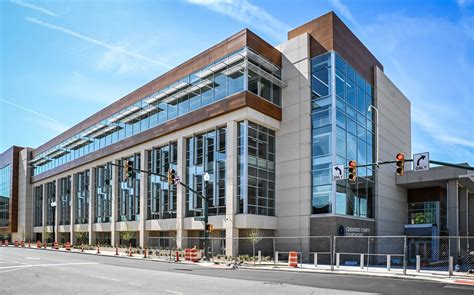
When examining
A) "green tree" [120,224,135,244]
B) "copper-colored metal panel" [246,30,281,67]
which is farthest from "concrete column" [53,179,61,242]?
"copper-colored metal panel" [246,30,281,67]

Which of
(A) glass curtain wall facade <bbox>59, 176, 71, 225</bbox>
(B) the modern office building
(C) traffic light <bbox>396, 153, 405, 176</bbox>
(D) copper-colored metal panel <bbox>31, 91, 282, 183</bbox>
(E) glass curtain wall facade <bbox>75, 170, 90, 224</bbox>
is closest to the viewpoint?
(C) traffic light <bbox>396, 153, 405, 176</bbox>

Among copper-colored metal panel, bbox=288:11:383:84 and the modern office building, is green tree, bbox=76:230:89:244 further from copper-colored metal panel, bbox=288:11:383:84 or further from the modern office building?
copper-colored metal panel, bbox=288:11:383:84

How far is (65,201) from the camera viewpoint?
66625 mm

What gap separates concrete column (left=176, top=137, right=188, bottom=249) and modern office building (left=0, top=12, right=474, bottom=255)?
10 centimetres

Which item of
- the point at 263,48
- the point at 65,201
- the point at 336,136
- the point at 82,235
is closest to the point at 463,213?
the point at 336,136

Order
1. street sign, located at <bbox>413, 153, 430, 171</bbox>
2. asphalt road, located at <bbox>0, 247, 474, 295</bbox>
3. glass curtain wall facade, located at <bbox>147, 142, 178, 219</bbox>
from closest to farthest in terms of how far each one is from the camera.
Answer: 1. asphalt road, located at <bbox>0, 247, 474, 295</bbox>
2. street sign, located at <bbox>413, 153, 430, 171</bbox>
3. glass curtain wall facade, located at <bbox>147, 142, 178, 219</bbox>

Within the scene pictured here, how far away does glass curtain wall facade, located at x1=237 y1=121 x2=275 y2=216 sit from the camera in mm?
34531

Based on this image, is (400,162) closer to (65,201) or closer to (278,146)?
(278,146)

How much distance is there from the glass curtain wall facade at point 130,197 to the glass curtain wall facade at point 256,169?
59.5 ft

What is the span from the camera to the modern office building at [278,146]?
34.4m

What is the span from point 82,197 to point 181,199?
1093 inches

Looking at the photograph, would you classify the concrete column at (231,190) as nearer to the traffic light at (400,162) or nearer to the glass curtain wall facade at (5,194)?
the traffic light at (400,162)

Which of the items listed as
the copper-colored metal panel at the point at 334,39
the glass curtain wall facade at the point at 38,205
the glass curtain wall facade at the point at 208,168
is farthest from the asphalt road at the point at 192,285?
the glass curtain wall facade at the point at 38,205

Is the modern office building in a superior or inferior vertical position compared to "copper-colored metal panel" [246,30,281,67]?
inferior
